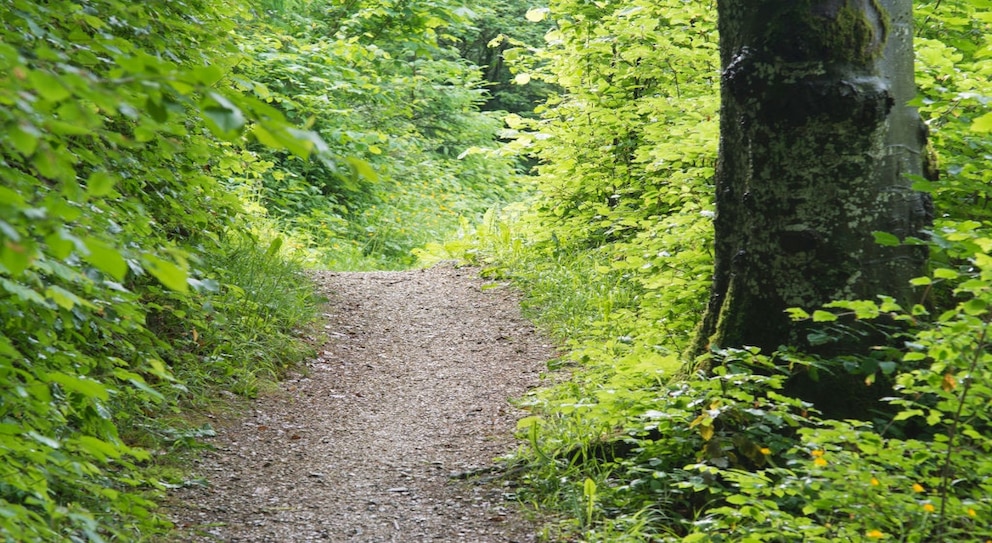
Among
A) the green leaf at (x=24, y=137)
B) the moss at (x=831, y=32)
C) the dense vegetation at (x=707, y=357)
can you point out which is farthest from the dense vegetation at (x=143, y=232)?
the moss at (x=831, y=32)

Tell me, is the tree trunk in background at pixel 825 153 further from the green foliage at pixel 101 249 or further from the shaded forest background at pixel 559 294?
the green foliage at pixel 101 249

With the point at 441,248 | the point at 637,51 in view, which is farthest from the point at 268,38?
the point at 637,51

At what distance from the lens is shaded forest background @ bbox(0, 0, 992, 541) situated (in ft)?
6.59

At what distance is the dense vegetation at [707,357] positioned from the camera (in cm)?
264

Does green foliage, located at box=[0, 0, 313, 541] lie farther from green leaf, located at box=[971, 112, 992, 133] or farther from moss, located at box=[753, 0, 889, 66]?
moss, located at box=[753, 0, 889, 66]

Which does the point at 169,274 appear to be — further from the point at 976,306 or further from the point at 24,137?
the point at 976,306

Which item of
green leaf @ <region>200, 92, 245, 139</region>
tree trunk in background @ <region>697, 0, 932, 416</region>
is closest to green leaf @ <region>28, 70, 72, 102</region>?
green leaf @ <region>200, 92, 245, 139</region>

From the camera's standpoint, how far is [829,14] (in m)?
3.54

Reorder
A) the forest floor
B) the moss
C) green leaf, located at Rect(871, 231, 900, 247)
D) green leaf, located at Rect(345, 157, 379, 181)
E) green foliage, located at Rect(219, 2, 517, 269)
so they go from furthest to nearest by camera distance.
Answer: green foliage, located at Rect(219, 2, 517, 269) → the forest floor → the moss → green leaf, located at Rect(871, 231, 900, 247) → green leaf, located at Rect(345, 157, 379, 181)

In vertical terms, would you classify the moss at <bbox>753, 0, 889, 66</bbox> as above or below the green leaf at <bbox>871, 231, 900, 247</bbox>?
above

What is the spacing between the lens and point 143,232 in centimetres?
319

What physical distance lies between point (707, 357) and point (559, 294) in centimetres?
325

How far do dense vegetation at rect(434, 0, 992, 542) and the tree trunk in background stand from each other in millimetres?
170

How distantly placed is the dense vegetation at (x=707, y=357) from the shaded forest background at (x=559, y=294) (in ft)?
0.06
